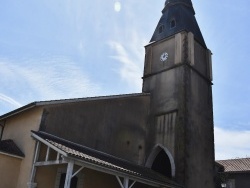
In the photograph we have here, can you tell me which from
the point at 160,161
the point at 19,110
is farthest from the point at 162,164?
the point at 19,110

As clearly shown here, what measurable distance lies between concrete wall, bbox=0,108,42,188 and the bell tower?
269 inches

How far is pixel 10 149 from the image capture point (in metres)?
12.3

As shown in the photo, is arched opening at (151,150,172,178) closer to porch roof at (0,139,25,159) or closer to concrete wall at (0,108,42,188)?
concrete wall at (0,108,42,188)

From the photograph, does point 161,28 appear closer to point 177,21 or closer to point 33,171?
point 177,21

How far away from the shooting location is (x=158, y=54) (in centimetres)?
1953

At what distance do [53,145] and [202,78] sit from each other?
1136 centimetres

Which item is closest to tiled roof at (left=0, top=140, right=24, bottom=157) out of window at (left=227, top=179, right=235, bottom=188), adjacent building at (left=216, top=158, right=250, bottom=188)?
adjacent building at (left=216, top=158, right=250, bottom=188)

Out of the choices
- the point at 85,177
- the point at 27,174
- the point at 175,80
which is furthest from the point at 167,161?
the point at 27,174

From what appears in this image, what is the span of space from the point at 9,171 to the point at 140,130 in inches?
300

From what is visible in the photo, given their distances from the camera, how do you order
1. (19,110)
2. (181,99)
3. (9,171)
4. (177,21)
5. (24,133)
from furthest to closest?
(177,21) → (181,99) → (19,110) → (24,133) → (9,171)

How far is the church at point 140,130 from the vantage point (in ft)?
38.9

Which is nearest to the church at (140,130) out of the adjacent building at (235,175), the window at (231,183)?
the adjacent building at (235,175)

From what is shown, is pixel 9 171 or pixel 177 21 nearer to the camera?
pixel 9 171

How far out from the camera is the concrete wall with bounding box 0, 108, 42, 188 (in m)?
11.9
